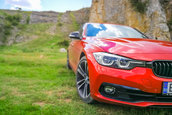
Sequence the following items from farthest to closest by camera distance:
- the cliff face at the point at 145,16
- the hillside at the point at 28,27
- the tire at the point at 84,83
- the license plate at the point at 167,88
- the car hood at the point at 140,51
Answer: the hillside at the point at 28,27, the cliff face at the point at 145,16, the tire at the point at 84,83, the car hood at the point at 140,51, the license plate at the point at 167,88

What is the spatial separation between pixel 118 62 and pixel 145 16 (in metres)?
12.9

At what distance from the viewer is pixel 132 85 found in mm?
1869

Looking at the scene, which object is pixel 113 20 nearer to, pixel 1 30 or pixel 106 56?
pixel 106 56

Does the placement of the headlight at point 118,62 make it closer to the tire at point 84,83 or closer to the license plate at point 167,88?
the license plate at point 167,88

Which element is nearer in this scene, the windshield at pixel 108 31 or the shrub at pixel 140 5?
Result: the windshield at pixel 108 31

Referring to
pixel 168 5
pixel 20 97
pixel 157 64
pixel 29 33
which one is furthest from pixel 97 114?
pixel 29 33

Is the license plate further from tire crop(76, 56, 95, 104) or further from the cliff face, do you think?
the cliff face

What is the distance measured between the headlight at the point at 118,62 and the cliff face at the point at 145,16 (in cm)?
1121

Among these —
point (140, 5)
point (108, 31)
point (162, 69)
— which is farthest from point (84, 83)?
point (140, 5)

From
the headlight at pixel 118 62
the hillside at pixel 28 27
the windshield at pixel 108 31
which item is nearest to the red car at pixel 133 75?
the headlight at pixel 118 62

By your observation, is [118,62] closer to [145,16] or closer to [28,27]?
[145,16]

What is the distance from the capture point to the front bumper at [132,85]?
1834mm

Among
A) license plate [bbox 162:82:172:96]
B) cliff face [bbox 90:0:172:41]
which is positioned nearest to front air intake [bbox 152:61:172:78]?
license plate [bbox 162:82:172:96]

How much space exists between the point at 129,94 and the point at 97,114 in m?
0.51
